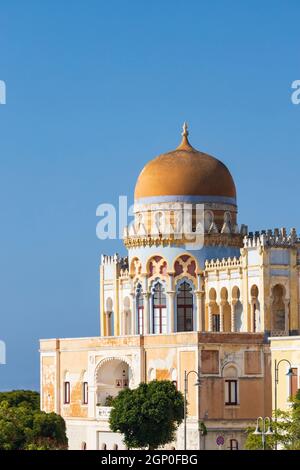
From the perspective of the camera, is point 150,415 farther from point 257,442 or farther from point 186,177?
point 186,177

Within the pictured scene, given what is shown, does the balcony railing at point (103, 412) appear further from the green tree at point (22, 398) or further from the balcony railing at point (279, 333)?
the balcony railing at point (279, 333)

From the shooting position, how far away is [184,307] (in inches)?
3807

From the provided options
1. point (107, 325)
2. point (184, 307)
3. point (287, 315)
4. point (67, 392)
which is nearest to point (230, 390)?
point (287, 315)

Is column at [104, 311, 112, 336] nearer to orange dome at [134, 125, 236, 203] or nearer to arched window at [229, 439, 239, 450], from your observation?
orange dome at [134, 125, 236, 203]

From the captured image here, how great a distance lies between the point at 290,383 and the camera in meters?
85.3

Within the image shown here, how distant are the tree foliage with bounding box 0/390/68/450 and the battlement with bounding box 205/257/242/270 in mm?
11201

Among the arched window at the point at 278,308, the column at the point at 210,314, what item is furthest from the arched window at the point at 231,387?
the column at the point at 210,314

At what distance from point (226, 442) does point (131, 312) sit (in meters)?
14.5

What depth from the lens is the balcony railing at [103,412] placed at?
92.5 meters

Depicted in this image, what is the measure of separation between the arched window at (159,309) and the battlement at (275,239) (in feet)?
20.8

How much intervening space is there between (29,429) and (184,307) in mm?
13506
